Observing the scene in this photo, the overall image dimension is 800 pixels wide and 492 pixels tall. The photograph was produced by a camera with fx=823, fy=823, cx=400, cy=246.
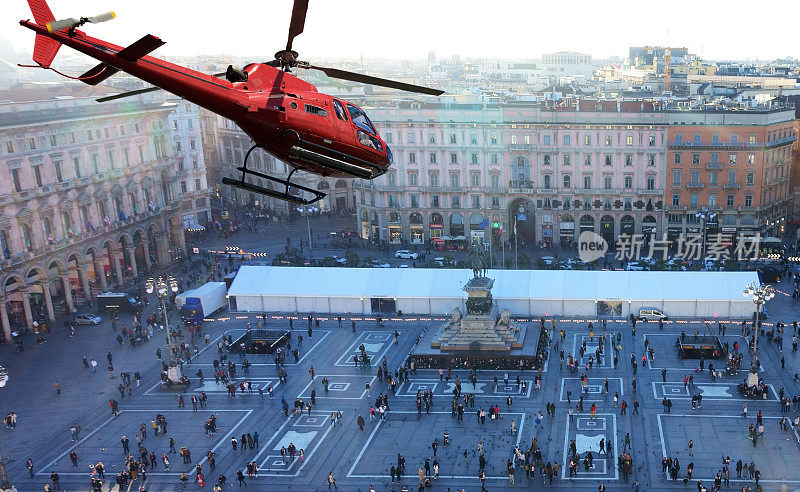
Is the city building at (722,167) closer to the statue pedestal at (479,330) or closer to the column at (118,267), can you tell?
the statue pedestal at (479,330)

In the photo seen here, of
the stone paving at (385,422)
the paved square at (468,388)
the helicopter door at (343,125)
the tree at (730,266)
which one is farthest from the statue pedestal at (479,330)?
the helicopter door at (343,125)

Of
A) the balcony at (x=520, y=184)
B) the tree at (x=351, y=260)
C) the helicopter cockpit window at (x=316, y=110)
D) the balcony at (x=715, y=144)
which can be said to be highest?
the helicopter cockpit window at (x=316, y=110)

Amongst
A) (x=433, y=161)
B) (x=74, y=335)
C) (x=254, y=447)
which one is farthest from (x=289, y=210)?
(x=254, y=447)

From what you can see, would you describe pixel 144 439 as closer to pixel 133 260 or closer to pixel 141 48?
pixel 141 48

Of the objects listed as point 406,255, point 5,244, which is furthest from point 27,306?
point 406,255

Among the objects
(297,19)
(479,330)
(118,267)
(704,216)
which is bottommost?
(118,267)

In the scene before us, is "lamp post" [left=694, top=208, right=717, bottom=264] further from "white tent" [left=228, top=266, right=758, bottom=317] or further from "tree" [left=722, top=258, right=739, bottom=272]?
"white tent" [left=228, top=266, right=758, bottom=317]

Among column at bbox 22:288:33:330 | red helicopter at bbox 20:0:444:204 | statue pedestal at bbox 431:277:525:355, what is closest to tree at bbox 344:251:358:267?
statue pedestal at bbox 431:277:525:355
